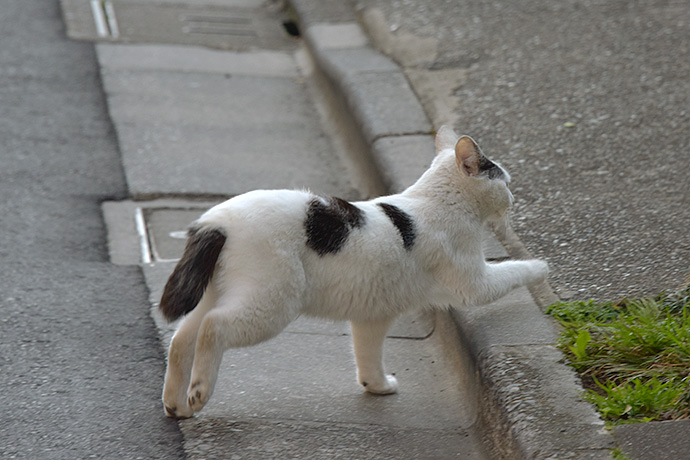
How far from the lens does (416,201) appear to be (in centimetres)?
343

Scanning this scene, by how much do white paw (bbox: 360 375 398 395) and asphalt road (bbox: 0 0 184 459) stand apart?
80 centimetres

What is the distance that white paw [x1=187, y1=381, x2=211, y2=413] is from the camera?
3.00 metres

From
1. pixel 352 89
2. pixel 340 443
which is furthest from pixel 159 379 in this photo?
pixel 352 89

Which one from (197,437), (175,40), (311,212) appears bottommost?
(175,40)

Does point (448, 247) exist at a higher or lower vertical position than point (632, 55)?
higher

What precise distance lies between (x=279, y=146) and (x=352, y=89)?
0.68 metres

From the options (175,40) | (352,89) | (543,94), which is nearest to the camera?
(543,94)

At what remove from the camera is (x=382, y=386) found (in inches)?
137

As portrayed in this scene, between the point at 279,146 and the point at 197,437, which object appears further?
the point at 279,146

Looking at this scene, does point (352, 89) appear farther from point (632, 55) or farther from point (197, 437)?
point (197, 437)

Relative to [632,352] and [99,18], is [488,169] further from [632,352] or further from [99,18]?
[99,18]

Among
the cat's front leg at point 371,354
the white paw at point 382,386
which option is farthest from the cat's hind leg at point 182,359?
the white paw at point 382,386

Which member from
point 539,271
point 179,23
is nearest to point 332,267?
point 539,271

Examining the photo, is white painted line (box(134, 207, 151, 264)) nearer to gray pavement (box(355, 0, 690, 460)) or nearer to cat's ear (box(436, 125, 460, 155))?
cat's ear (box(436, 125, 460, 155))
